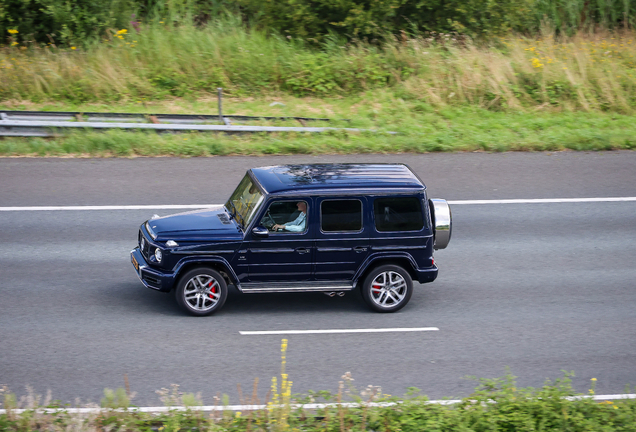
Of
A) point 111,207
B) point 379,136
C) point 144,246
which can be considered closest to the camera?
point 144,246

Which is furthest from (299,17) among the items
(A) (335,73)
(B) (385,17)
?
(A) (335,73)

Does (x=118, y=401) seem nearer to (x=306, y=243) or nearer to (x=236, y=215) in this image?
(x=306, y=243)

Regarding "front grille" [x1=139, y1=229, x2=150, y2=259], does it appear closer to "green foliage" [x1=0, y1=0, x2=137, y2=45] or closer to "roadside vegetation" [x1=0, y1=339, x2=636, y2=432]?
"roadside vegetation" [x1=0, y1=339, x2=636, y2=432]

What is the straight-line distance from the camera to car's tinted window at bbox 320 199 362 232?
8977 millimetres

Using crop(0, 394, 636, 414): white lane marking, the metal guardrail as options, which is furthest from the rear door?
the metal guardrail

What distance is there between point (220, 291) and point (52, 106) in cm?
1155

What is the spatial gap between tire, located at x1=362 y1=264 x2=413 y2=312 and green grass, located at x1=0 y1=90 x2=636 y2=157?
679cm

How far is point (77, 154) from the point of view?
15195 millimetres

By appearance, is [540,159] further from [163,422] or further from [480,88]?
[163,422]

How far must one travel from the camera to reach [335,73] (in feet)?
65.7

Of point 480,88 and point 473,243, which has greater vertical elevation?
point 480,88

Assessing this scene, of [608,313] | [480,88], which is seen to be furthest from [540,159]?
[608,313]

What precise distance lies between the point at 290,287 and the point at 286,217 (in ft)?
2.95

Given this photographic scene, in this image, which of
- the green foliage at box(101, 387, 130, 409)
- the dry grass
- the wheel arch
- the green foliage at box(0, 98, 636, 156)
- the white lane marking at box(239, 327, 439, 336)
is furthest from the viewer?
the dry grass
